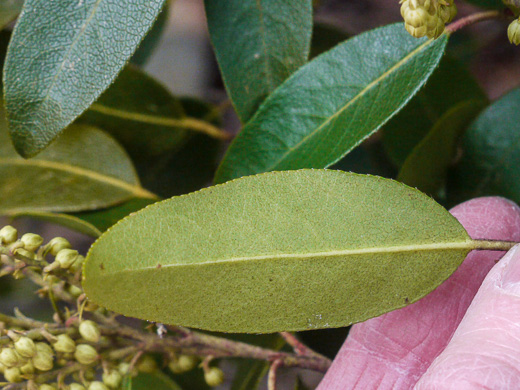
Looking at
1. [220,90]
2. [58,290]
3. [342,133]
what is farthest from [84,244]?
[342,133]

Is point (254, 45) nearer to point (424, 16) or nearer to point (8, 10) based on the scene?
point (424, 16)

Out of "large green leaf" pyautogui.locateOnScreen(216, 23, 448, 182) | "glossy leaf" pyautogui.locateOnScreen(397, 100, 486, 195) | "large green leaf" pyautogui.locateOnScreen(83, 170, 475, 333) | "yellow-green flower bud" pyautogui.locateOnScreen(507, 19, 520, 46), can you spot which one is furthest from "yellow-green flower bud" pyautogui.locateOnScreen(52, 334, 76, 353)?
"yellow-green flower bud" pyautogui.locateOnScreen(507, 19, 520, 46)

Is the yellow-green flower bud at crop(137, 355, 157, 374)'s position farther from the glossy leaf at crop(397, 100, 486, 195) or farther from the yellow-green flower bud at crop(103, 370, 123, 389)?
the glossy leaf at crop(397, 100, 486, 195)

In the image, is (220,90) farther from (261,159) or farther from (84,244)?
(261,159)

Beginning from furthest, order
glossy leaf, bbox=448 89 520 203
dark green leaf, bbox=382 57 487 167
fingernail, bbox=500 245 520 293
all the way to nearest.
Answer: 1. dark green leaf, bbox=382 57 487 167
2. glossy leaf, bbox=448 89 520 203
3. fingernail, bbox=500 245 520 293

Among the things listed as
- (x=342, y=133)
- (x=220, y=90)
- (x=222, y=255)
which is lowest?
(x=220, y=90)

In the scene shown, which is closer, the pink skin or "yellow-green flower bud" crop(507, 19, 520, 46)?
"yellow-green flower bud" crop(507, 19, 520, 46)

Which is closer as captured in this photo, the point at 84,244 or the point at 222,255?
the point at 222,255

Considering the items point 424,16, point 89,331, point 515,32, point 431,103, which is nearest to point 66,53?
point 89,331
